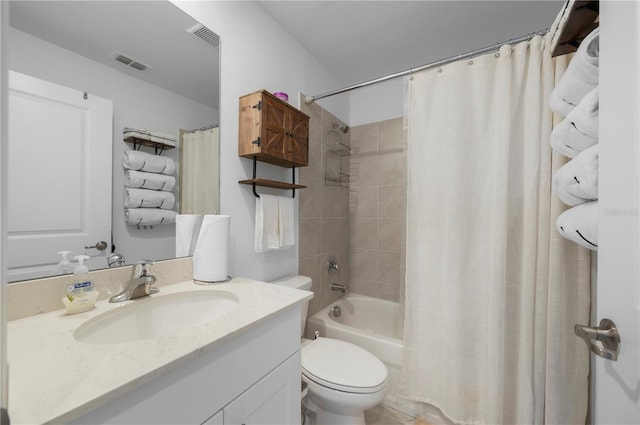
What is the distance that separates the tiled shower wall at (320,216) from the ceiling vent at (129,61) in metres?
1.05

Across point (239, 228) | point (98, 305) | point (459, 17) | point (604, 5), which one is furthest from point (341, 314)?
point (459, 17)

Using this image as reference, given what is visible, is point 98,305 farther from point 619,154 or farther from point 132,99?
point 619,154

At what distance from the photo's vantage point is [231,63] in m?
1.32

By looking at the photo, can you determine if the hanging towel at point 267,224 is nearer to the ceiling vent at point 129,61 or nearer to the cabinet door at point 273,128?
the cabinet door at point 273,128

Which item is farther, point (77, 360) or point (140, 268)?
point (140, 268)

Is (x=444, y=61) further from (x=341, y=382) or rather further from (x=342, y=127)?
(x=341, y=382)

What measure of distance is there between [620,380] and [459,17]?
1.92 m

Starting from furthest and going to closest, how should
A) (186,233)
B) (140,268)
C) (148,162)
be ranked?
(186,233) < (148,162) < (140,268)

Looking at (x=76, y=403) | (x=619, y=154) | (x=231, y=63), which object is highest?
(x=231, y=63)

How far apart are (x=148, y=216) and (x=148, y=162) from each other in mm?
218

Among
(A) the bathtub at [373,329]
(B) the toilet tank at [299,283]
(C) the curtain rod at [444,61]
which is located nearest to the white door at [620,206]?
(C) the curtain rod at [444,61]

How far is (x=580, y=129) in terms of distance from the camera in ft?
2.28

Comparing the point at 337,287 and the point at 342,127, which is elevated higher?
the point at 342,127

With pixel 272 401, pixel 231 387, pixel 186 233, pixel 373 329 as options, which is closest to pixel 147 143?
pixel 186 233
